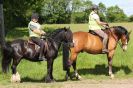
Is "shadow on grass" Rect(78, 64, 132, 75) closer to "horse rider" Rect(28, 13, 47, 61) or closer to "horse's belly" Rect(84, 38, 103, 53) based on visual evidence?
"horse's belly" Rect(84, 38, 103, 53)

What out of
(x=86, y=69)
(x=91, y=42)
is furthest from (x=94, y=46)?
(x=86, y=69)

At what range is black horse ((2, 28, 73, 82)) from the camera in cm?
1373

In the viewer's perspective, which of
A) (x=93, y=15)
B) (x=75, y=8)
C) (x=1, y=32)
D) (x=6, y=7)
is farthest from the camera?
(x=75, y=8)

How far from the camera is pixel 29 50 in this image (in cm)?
1381

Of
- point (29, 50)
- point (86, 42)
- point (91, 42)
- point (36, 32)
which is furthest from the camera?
point (91, 42)

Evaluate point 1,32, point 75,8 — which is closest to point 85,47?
point 1,32

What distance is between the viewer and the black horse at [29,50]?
13734 mm

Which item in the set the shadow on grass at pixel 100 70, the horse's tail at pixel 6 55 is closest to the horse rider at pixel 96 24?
the shadow on grass at pixel 100 70

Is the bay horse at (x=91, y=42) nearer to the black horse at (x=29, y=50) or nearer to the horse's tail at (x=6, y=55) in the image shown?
the black horse at (x=29, y=50)

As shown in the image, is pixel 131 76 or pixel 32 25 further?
pixel 131 76

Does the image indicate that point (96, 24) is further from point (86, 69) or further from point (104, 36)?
point (86, 69)

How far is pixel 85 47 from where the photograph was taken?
1541cm

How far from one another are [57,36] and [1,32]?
192 inches

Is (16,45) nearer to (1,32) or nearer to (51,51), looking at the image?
(51,51)
